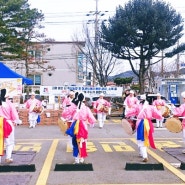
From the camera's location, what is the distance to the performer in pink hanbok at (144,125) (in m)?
10.5

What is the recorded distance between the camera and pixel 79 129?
9.98 metres

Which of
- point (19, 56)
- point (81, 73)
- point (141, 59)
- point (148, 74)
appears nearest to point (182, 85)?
point (141, 59)

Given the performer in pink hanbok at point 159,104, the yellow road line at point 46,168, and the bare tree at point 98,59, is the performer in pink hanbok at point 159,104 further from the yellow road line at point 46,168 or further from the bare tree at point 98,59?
the bare tree at point 98,59

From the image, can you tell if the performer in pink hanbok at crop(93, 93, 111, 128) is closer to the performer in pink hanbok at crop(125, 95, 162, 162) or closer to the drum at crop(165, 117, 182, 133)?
the drum at crop(165, 117, 182, 133)

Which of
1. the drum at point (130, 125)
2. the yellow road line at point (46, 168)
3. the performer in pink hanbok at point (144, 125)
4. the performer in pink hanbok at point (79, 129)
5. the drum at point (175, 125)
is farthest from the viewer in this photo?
the drum at point (175, 125)

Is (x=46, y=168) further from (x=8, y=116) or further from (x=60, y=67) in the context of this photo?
(x=60, y=67)

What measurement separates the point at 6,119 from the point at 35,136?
7.22m

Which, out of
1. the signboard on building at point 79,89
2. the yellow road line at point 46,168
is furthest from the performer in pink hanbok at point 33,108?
the yellow road line at point 46,168

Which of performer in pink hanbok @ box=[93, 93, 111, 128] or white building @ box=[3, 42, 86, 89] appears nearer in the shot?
performer in pink hanbok @ box=[93, 93, 111, 128]

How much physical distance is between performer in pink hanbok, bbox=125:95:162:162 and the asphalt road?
16.6 inches

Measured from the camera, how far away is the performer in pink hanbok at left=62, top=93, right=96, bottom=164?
994 cm

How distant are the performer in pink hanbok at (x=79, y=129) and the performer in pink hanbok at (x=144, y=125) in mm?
1267

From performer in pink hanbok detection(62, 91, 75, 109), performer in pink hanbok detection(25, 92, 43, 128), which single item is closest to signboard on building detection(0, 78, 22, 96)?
performer in pink hanbok detection(62, 91, 75, 109)

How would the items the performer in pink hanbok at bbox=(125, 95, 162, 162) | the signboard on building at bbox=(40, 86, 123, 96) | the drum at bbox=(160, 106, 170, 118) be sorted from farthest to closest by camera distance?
the signboard on building at bbox=(40, 86, 123, 96) → the drum at bbox=(160, 106, 170, 118) → the performer in pink hanbok at bbox=(125, 95, 162, 162)
